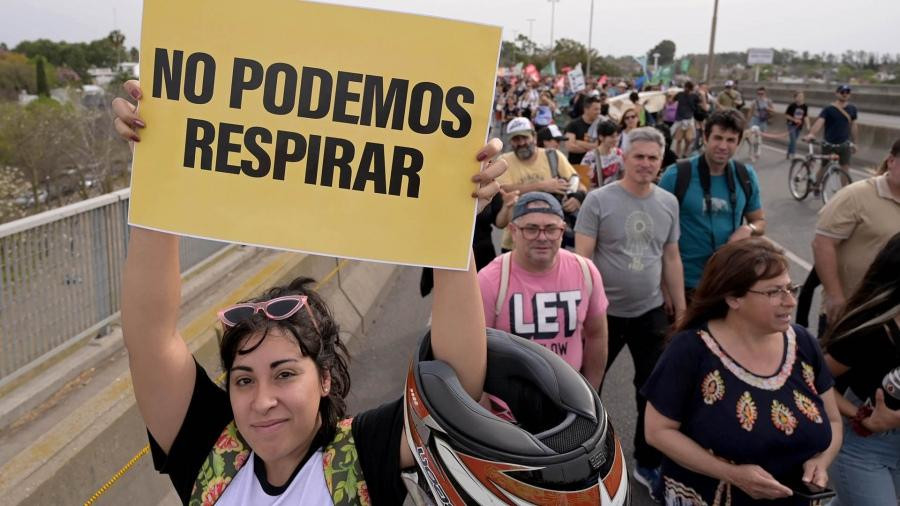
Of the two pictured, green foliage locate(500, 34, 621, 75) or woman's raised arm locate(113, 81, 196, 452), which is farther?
green foliage locate(500, 34, 621, 75)

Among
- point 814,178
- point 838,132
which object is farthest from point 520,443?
point 838,132

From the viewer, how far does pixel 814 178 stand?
12.4 m

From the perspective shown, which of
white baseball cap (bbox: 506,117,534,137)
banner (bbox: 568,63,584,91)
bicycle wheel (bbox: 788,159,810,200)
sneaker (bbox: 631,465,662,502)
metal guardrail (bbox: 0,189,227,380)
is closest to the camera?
metal guardrail (bbox: 0,189,227,380)

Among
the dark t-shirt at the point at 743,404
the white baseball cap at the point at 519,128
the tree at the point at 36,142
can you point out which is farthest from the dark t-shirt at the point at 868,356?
the tree at the point at 36,142

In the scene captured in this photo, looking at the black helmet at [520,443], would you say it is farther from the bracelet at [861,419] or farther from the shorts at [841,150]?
the shorts at [841,150]

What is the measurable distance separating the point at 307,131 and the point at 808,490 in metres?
2.15

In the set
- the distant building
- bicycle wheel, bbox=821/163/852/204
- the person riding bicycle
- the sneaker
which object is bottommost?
the sneaker

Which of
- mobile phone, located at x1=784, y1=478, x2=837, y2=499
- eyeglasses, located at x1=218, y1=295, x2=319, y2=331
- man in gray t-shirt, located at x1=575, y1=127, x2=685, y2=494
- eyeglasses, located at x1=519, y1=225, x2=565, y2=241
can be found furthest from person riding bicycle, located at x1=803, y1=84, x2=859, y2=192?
eyeglasses, located at x1=218, y1=295, x2=319, y2=331

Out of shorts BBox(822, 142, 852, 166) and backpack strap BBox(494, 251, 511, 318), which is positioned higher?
shorts BBox(822, 142, 852, 166)

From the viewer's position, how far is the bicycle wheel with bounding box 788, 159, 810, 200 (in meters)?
12.4

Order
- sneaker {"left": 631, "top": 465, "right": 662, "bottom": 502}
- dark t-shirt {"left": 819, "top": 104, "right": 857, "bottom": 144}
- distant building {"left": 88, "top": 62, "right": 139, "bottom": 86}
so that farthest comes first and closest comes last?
distant building {"left": 88, "top": 62, "right": 139, "bottom": 86} → dark t-shirt {"left": 819, "top": 104, "right": 857, "bottom": 144} → sneaker {"left": 631, "top": 465, "right": 662, "bottom": 502}

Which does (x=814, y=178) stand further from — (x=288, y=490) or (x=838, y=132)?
(x=288, y=490)

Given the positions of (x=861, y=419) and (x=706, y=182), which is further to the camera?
(x=706, y=182)

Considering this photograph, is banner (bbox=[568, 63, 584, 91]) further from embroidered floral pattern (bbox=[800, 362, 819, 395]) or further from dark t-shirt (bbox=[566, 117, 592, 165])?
embroidered floral pattern (bbox=[800, 362, 819, 395])
